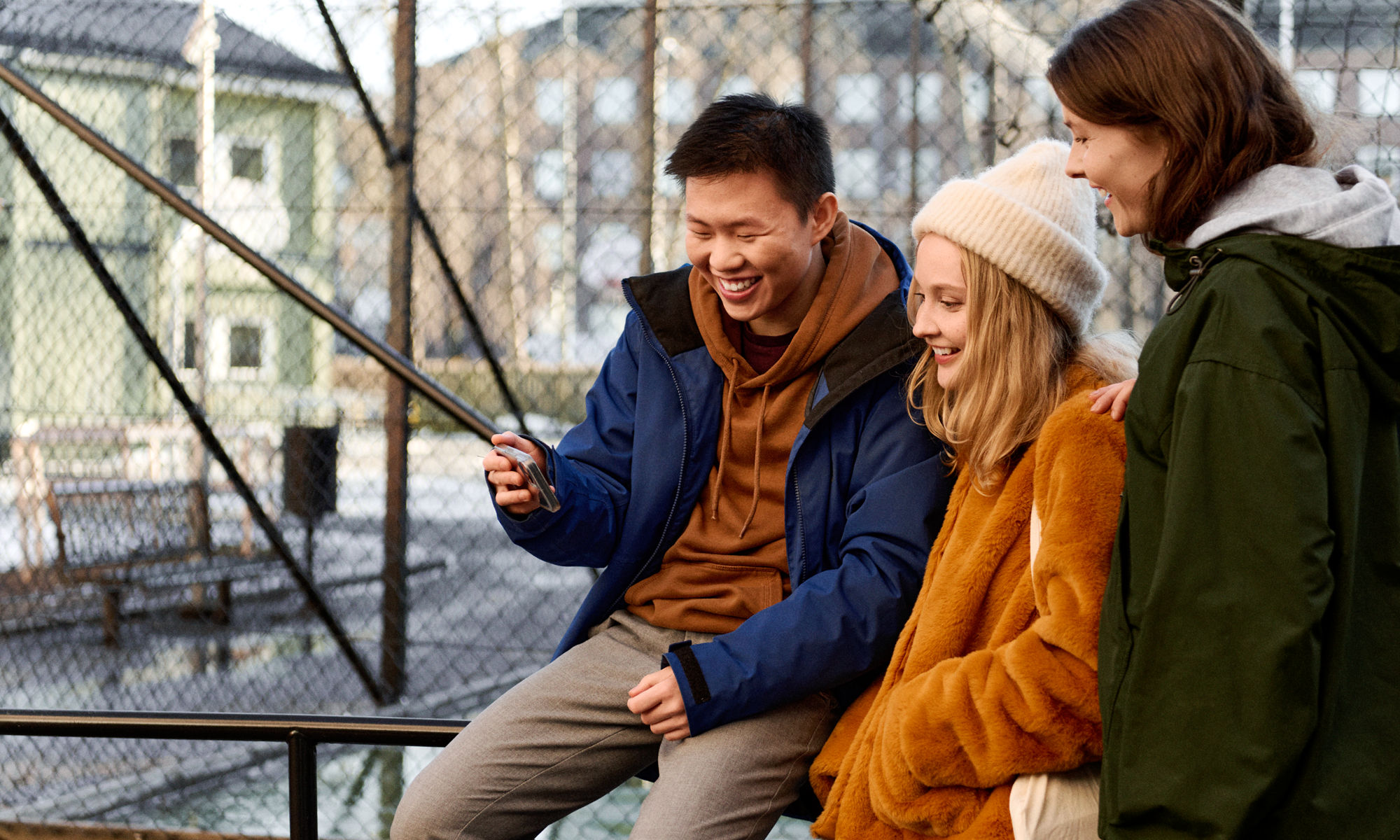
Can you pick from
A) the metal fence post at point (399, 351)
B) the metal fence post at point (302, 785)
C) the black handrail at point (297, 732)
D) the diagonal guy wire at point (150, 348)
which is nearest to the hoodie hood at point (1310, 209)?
the black handrail at point (297, 732)

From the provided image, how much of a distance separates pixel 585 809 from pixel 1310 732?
3180 mm

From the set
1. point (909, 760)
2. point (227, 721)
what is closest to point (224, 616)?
point (227, 721)

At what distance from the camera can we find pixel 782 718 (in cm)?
184

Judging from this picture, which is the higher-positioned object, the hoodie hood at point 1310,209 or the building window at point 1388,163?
the building window at point 1388,163

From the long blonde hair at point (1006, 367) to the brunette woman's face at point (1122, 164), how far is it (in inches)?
8.6

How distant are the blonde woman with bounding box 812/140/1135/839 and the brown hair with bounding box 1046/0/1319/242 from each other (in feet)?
0.92

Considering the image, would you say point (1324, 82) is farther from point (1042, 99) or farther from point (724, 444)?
point (724, 444)

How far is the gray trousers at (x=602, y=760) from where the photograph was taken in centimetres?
177

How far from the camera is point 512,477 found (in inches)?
76.3

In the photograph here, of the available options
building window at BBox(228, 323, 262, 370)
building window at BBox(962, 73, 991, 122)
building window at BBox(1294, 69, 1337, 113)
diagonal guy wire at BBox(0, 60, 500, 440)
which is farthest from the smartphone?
building window at BBox(228, 323, 262, 370)

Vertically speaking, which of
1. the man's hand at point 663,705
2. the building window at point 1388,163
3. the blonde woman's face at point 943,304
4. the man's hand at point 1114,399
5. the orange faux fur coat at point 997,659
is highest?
the building window at point 1388,163

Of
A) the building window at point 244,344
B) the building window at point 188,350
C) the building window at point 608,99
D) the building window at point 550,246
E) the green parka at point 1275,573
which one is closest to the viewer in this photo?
the green parka at point 1275,573

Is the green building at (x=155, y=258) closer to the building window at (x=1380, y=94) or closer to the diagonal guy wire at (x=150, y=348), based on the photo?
the diagonal guy wire at (x=150, y=348)

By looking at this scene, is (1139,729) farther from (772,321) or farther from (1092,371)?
(772,321)
